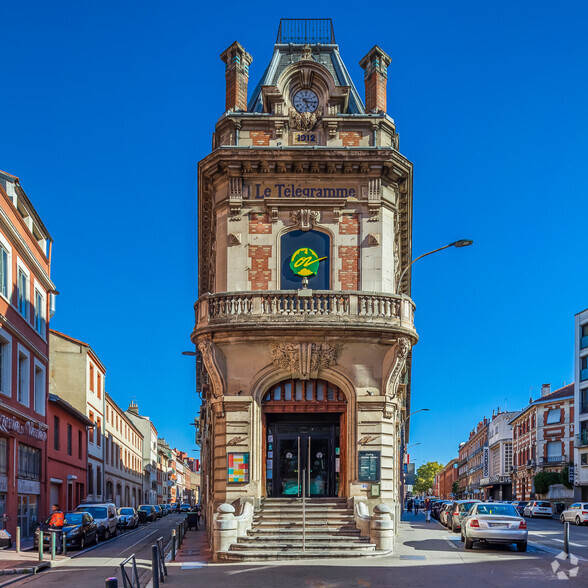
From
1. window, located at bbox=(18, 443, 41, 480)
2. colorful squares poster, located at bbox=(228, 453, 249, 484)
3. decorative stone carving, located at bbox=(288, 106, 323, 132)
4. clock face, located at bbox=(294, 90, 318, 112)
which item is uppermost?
clock face, located at bbox=(294, 90, 318, 112)

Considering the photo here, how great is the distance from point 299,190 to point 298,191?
4 cm

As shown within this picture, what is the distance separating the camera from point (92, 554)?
24.5m

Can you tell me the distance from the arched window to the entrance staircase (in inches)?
100

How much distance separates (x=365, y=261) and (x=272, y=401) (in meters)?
5.00

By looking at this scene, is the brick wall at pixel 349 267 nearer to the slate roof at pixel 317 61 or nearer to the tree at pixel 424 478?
the slate roof at pixel 317 61

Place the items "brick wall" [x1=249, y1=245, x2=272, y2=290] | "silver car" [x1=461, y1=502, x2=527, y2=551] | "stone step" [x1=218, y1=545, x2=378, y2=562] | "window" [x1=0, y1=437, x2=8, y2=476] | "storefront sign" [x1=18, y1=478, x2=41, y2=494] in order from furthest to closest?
"storefront sign" [x1=18, y1=478, x2=41, y2=494]
"window" [x1=0, y1=437, x2=8, y2=476]
"brick wall" [x1=249, y1=245, x2=272, y2=290]
"silver car" [x1=461, y1=502, x2=527, y2=551]
"stone step" [x1=218, y1=545, x2=378, y2=562]

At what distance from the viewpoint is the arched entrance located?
23.0m

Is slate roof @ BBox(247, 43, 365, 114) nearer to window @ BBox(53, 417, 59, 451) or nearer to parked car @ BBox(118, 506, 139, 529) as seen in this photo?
window @ BBox(53, 417, 59, 451)

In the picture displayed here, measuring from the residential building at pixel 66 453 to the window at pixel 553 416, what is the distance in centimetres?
4476

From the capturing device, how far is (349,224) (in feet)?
79.4

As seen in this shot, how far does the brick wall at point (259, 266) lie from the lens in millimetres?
23719

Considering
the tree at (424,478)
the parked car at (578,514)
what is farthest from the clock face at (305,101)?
the tree at (424,478)

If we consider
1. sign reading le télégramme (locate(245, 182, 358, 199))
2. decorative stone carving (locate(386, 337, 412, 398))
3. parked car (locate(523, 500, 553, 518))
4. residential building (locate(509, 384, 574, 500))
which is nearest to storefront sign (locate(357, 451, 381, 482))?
decorative stone carving (locate(386, 337, 412, 398))

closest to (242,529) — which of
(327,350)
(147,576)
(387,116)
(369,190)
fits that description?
(147,576)
